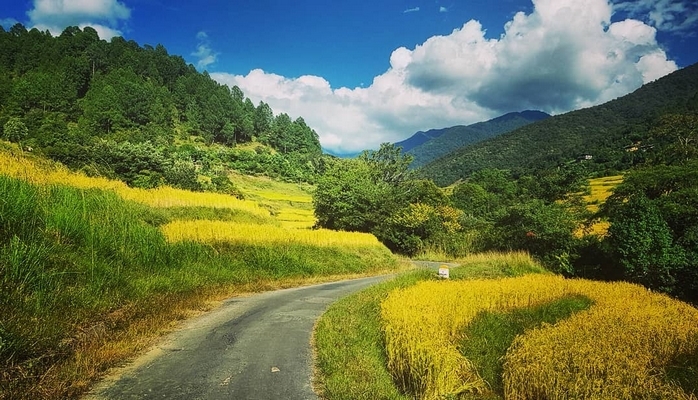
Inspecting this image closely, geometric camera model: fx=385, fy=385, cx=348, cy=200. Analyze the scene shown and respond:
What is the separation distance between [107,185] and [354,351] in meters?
15.1

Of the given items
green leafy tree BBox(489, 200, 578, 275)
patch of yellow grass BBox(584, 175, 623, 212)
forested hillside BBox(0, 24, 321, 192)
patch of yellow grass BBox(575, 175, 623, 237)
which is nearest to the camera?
green leafy tree BBox(489, 200, 578, 275)

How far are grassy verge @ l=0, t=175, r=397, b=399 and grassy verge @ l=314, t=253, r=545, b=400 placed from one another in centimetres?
358

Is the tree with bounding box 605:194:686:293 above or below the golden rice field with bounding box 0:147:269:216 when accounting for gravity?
below

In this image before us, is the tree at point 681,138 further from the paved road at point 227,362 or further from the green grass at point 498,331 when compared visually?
the paved road at point 227,362

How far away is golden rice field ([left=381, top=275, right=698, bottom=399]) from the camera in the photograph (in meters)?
6.08

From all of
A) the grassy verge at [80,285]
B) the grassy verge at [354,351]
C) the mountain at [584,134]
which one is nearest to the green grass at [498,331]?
the grassy verge at [354,351]

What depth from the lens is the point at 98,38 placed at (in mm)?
146375

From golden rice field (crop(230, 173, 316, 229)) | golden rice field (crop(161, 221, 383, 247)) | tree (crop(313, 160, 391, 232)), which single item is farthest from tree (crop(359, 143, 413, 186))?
golden rice field (crop(161, 221, 383, 247))

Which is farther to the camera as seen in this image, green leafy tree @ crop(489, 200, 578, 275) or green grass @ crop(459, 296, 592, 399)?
green leafy tree @ crop(489, 200, 578, 275)

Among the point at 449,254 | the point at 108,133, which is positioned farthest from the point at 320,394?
the point at 108,133

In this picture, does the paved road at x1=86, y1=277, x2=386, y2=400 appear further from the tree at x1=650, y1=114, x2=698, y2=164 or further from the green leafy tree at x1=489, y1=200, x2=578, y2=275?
the tree at x1=650, y1=114, x2=698, y2=164

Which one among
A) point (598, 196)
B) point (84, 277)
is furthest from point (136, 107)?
point (84, 277)

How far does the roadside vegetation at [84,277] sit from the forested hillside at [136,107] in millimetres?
41305

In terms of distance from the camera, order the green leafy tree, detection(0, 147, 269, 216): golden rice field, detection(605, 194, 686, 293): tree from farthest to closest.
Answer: the green leafy tree → detection(605, 194, 686, 293): tree → detection(0, 147, 269, 216): golden rice field
